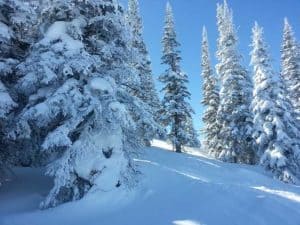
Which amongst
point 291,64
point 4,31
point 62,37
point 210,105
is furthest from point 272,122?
point 4,31

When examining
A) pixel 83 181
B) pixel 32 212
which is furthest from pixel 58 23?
pixel 32 212

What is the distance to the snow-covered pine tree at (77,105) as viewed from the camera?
11648 millimetres

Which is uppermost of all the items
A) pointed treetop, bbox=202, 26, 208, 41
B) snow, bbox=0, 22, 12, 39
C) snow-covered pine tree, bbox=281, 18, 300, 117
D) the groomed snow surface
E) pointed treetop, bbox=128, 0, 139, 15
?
pointed treetop, bbox=202, 26, 208, 41

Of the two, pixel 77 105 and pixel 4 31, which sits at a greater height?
pixel 4 31

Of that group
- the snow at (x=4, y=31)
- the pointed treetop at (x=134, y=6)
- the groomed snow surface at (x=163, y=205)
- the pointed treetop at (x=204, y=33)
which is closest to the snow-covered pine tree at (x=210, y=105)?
the pointed treetop at (x=204, y=33)

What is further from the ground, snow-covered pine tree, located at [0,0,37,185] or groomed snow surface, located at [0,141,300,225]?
snow-covered pine tree, located at [0,0,37,185]

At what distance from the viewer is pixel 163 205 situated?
11.1 metres

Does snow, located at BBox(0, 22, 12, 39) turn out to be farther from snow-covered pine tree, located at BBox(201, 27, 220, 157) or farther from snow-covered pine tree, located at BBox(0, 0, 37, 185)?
snow-covered pine tree, located at BBox(201, 27, 220, 157)

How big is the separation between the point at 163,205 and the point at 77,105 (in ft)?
15.0

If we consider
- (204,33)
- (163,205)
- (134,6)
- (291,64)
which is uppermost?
(204,33)

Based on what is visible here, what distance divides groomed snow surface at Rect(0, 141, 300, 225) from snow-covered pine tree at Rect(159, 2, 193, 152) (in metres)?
19.6

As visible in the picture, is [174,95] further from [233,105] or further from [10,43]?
[10,43]

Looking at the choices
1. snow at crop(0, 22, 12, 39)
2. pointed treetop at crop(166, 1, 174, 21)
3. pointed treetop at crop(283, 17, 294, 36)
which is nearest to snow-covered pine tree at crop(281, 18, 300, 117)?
pointed treetop at crop(283, 17, 294, 36)

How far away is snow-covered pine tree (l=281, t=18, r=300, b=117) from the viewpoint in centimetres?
3747
